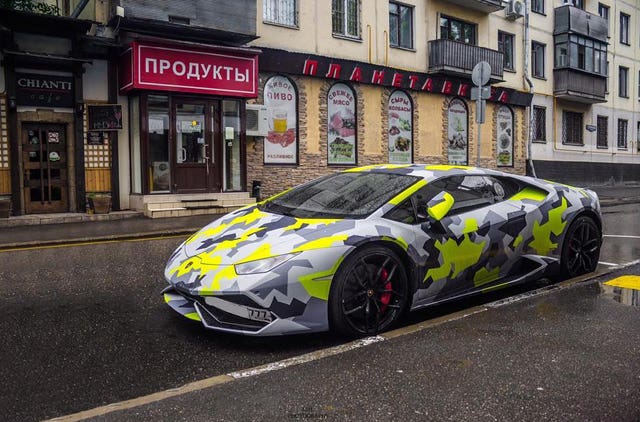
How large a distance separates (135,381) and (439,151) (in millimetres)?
20350

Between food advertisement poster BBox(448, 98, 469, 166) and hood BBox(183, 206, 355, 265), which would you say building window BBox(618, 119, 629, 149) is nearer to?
food advertisement poster BBox(448, 98, 469, 166)

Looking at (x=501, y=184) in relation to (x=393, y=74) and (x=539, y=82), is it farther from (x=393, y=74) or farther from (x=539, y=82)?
(x=539, y=82)

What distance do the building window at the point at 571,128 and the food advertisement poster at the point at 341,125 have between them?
13.7 metres

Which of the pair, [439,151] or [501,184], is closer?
[501,184]

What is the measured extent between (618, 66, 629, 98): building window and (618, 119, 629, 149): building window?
4.70ft

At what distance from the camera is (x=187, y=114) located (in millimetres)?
15695

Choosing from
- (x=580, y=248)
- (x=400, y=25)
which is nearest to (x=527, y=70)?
(x=400, y=25)

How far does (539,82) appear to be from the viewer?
27250 millimetres

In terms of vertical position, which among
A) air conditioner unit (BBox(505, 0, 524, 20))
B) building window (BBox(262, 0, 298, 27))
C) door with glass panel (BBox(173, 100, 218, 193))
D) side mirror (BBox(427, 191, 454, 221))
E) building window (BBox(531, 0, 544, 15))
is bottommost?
side mirror (BBox(427, 191, 454, 221))

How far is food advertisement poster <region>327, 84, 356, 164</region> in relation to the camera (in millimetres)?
19500

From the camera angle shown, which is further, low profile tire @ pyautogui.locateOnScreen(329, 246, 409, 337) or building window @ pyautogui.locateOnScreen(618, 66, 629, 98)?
building window @ pyautogui.locateOnScreen(618, 66, 629, 98)

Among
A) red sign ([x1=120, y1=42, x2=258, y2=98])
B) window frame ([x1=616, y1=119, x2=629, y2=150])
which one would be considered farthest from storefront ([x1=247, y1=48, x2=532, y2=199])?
window frame ([x1=616, y1=119, x2=629, y2=150])

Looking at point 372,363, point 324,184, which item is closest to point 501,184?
point 324,184

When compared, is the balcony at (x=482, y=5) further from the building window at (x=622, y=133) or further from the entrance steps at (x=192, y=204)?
the building window at (x=622, y=133)
